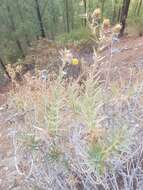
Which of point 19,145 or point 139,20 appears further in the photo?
point 139,20

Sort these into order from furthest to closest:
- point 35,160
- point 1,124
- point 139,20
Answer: point 139,20 → point 1,124 → point 35,160

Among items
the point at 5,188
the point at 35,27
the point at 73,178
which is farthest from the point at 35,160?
the point at 35,27

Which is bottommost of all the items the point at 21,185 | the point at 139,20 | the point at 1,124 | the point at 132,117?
the point at 139,20

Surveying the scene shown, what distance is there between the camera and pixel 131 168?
68.2 inches

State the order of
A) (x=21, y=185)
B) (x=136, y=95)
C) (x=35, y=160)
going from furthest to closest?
(x=21, y=185) → (x=136, y=95) → (x=35, y=160)

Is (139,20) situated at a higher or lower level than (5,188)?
lower

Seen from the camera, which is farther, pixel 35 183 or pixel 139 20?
pixel 139 20

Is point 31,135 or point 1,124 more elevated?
point 31,135

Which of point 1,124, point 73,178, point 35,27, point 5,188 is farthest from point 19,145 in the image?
point 35,27

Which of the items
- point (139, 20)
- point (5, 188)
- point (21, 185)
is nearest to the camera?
point (21, 185)

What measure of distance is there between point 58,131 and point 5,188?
40.3 inches

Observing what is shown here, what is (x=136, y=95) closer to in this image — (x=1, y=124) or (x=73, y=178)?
(x=73, y=178)

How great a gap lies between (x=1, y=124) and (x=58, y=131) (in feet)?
6.46

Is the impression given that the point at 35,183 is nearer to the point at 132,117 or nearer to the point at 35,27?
the point at 132,117
